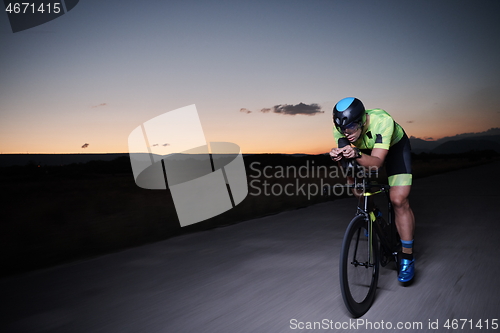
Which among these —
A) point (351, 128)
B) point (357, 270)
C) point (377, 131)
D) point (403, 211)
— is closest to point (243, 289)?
point (357, 270)

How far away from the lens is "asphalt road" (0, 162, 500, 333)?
290 centimetres

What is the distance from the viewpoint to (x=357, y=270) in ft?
10.2

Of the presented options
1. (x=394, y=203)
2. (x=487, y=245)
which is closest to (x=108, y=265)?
(x=394, y=203)

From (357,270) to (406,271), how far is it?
83 centimetres

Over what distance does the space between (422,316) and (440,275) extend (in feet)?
4.07

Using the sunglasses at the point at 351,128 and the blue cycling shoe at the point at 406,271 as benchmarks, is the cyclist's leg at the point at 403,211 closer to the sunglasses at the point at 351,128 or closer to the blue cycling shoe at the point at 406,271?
the blue cycling shoe at the point at 406,271

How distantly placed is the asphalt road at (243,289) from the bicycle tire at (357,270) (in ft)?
0.44

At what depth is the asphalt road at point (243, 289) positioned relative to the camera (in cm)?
290

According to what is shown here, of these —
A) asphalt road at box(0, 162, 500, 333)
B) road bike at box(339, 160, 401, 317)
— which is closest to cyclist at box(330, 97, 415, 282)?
road bike at box(339, 160, 401, 317)

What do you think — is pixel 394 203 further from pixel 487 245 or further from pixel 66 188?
pixel 66 188

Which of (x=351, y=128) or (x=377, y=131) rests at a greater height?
(x=351, y=128)

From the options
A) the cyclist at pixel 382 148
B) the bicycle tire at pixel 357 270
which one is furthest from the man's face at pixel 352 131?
the bicycle tire at pixel 357 270

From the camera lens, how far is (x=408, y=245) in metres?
3.66

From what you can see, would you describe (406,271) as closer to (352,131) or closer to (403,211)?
(403,211)
